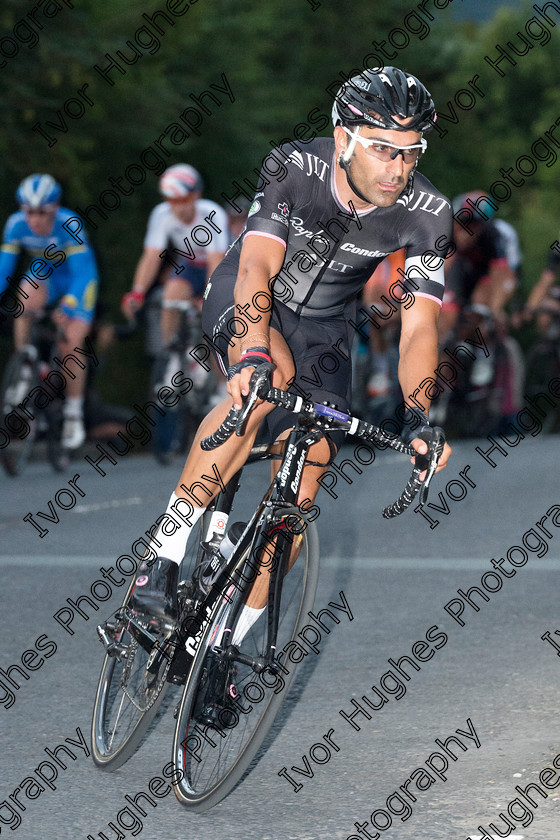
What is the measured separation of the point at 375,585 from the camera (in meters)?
6.79

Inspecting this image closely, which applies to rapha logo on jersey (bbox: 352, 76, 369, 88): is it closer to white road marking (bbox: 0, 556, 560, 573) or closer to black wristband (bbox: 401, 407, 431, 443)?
black wristband (bbox: 401, 407, 431, 443)

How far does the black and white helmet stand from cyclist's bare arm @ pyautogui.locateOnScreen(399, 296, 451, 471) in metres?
0.57

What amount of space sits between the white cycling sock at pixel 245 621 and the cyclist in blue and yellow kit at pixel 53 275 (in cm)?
714

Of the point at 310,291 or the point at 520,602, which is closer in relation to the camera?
the point at 310,291

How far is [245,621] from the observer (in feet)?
12.6

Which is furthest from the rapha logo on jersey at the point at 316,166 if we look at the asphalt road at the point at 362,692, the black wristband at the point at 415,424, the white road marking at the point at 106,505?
the white road marking at the point at 106,505

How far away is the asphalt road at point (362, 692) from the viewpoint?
376cm

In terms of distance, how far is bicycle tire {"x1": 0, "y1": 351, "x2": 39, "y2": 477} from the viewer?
34.5ft

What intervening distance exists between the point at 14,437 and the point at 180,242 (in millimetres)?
2191

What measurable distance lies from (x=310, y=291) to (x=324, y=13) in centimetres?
3642

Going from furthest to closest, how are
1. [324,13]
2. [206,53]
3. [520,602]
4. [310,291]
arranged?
[324,13], [206,53], [520,602], [310,291]

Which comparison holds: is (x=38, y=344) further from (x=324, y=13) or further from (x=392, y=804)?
(x=324, y=13)

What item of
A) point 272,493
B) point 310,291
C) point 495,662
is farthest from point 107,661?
point 495,662

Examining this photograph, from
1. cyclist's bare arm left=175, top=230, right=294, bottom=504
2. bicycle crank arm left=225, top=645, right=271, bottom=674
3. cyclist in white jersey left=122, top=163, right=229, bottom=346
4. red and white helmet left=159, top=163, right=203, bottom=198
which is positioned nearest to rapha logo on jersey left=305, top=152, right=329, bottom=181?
cyclist's bare arm left=175, top=230, right=294, bottom=504
